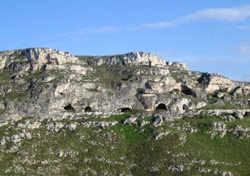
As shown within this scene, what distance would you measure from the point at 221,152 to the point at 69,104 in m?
33.5

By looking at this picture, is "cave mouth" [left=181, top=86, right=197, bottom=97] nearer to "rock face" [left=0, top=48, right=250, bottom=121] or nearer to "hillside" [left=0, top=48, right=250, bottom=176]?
"rock face" [left=0, top=48, right=250, bottom=121]

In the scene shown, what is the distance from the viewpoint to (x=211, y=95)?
118 meters

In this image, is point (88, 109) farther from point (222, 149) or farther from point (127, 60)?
point (222, 149)

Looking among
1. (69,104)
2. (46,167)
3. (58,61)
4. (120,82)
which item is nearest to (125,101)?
(120,82)

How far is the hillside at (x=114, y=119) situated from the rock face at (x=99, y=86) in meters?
0.21

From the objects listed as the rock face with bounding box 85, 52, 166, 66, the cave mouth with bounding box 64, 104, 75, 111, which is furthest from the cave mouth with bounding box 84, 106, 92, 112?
the rock face with bounding box 85, 52, 166, 66

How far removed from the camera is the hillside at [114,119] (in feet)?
279

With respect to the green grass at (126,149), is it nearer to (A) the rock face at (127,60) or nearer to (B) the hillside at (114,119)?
(B) the hillside at (114,119)

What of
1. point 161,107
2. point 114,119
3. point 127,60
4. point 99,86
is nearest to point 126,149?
point 114,119

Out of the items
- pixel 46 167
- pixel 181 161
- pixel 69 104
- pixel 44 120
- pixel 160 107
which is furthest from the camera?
pixel 160 107

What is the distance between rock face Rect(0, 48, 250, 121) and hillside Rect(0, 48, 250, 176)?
0.70 ft

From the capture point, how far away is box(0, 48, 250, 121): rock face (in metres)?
98.3

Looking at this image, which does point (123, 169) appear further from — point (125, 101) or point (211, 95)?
point (211, 95)

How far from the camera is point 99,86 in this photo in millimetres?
105000
